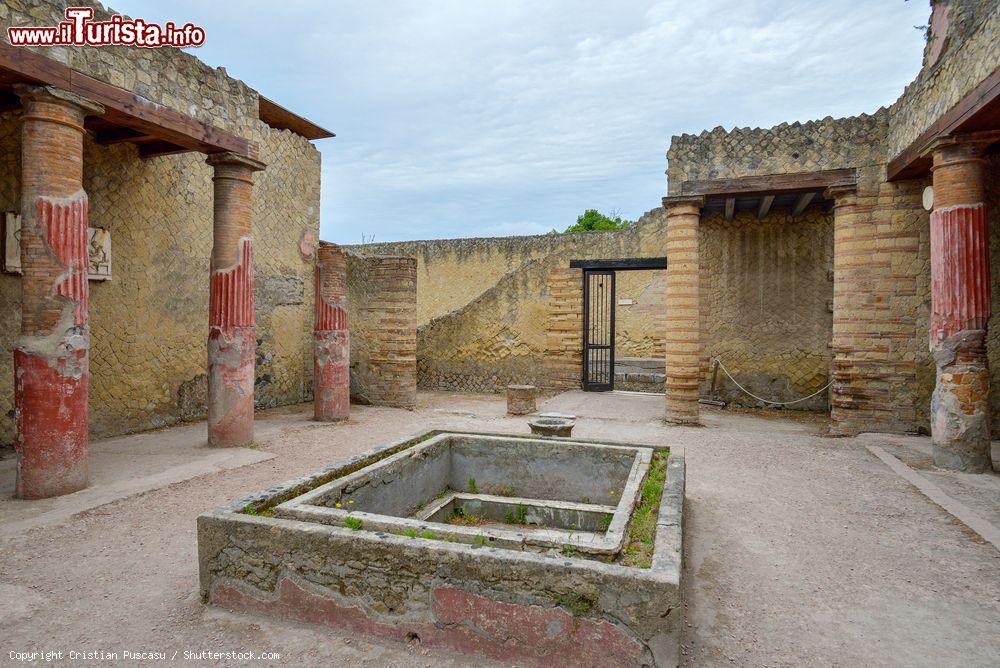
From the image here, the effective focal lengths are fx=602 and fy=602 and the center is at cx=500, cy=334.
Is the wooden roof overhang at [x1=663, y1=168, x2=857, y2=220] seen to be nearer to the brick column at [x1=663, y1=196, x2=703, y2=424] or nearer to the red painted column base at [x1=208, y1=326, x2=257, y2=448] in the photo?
the brick column at [x1=663, y1=196, x2=703, y2=424]

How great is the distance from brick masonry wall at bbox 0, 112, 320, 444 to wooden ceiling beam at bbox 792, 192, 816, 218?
728cm

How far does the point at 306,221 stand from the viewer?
1015 centimetres

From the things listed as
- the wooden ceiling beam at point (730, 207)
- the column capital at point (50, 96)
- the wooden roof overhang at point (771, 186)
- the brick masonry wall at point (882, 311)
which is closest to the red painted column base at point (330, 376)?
the column capital at point (50, 96)

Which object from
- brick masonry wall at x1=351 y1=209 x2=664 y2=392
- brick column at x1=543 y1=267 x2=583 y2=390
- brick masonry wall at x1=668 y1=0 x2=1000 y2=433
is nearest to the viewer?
brick masonry wall at x1=668 y1=0 x2=1000 y2=433

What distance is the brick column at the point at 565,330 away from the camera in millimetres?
11195

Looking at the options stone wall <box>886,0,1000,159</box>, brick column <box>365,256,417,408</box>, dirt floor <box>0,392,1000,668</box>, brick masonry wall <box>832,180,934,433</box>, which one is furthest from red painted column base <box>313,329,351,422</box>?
stone wall <box>886,0,1000,159</box>

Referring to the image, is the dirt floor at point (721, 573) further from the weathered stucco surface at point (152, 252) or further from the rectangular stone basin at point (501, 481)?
the weathered stucco surface at point (152, 252)

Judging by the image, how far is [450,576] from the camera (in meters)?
2.48

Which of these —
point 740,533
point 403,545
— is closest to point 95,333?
point 403,545

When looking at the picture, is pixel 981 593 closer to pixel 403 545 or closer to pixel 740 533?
pixel 740 533

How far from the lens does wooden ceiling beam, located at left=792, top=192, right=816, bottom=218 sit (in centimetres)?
815

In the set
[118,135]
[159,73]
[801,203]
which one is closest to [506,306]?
[801,203]

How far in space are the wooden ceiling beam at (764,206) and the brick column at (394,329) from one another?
205 inches

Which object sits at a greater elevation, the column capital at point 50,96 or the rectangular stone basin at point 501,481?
the column capital at point 50,96
